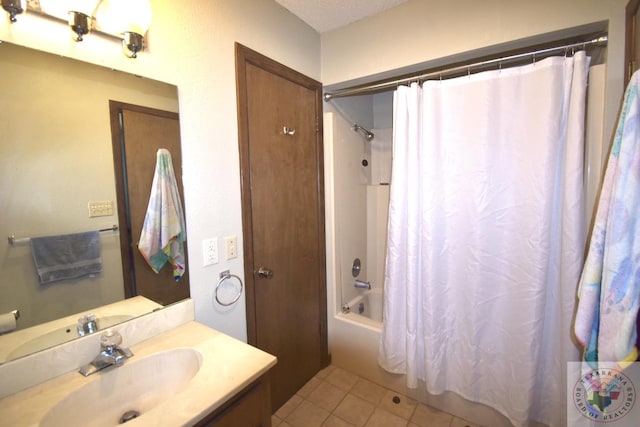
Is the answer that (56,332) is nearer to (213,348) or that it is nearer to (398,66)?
(213,348)

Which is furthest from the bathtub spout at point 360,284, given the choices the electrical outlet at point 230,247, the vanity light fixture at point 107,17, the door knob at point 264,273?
the vanity light fixture at point 107,17

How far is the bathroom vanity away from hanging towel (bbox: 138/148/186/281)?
232 millimetres

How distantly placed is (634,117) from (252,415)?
1526mm

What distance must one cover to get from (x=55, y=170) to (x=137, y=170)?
25 centimetres

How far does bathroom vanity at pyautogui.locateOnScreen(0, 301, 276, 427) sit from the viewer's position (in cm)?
78

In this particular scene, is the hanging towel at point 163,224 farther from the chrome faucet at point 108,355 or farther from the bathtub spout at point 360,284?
the bathtub spout at point 360,284

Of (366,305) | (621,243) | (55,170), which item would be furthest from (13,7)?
(366,305)

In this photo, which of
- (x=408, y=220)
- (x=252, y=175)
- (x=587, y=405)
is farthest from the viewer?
(x=408, y=220)

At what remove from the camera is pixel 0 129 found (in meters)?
0.82

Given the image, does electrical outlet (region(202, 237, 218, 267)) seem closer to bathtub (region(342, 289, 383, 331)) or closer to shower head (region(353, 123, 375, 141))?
bathtub (region(342, 289, 383, 331))

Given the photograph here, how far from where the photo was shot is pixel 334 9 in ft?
5.51

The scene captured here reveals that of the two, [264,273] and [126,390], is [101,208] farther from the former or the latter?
[264,273]

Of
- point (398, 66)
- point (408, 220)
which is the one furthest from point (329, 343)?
point (398, 66)

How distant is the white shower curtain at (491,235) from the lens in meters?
1.32
